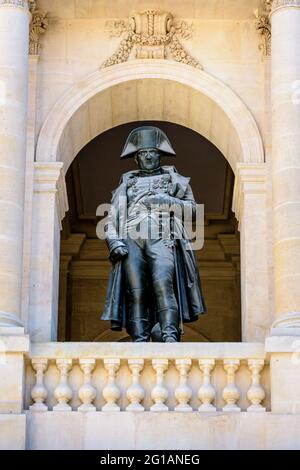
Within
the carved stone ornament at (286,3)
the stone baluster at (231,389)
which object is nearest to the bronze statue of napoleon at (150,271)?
the stone baluster at (231,389)

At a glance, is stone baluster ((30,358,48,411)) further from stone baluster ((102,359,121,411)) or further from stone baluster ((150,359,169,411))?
stone baluster ((150,359,169,411))

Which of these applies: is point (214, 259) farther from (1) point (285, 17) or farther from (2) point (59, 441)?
(2) point (59, 441)

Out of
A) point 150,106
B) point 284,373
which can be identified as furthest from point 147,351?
point 150,106

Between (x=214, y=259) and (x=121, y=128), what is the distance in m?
2.61

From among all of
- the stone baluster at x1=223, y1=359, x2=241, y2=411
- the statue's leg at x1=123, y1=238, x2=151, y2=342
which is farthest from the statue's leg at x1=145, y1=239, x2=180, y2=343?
the stone baluster at x1=223, y1=359, x2=241, y2=411

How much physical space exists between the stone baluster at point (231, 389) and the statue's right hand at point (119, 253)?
1.84 m

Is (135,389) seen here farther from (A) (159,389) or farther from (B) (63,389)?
(B) (63,389)

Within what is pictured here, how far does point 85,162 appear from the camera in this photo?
24.9 metres

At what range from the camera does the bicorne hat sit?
19031 millimetres

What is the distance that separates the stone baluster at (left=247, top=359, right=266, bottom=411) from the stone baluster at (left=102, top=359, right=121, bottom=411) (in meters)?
1.34

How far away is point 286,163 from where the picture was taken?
59.6 feet

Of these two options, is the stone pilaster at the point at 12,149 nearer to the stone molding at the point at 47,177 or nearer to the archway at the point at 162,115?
the stone molding at the point at 47,177

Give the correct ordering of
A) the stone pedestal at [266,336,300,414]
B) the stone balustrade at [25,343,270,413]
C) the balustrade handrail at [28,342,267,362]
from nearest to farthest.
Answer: the stone pedestal at [266,336,300,414] < the stone balustrade at [25,343,270,413] < the balustrade handrail at [28,342,267,362]

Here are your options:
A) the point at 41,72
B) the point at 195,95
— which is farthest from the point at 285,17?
the point at 41,72
